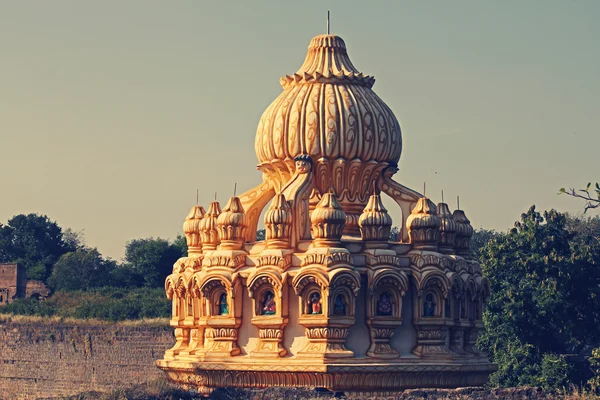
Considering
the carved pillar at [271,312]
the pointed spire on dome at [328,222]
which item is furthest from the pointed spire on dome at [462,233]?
the carved pillar at [271,312]

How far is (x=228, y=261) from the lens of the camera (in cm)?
3256

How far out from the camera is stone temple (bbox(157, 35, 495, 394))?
31469mm

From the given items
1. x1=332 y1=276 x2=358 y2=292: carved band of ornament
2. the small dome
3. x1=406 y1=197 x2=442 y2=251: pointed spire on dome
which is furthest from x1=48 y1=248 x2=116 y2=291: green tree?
x1=332 y1=276 x2=358 y2=292: carved band of ornament

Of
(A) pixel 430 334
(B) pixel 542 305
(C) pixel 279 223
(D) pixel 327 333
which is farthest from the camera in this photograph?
(B) pixel 542 305

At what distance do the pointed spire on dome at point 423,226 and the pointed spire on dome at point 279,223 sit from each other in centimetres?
248

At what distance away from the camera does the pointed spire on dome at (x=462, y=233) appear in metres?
34.2

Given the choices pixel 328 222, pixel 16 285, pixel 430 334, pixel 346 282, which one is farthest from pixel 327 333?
pixel 16 285

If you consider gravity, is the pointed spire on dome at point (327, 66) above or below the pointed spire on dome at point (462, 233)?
above

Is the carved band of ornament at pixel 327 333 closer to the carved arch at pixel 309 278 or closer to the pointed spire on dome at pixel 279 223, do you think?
the carved arch at pixel 309 278

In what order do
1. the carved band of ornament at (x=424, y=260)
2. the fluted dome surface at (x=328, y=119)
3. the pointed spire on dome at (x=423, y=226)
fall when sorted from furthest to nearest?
the fluted dome surface at (x=328, y=119) → the pointed spire on dome at (x=423, y=226) → the carved band of ornament at (x=424, y=260)

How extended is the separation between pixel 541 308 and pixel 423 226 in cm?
1200

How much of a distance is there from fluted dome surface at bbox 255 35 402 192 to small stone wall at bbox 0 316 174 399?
18160 millimetres

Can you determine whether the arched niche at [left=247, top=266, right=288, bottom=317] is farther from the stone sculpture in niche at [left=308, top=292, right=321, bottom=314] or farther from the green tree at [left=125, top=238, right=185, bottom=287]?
the green tree at [left=125, top=238, right=185, bottom=287]

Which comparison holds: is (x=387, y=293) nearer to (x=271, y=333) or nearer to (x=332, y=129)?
(x=271, y=333)
